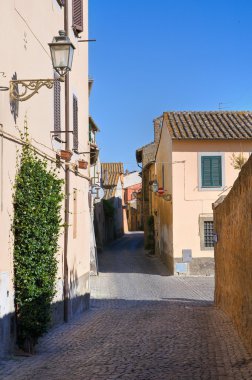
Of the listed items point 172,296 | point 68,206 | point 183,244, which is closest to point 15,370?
point 68,206

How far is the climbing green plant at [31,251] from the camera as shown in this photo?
945 cm

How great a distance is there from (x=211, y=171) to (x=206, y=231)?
2918 millimetres

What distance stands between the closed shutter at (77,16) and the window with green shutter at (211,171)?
13302 millimetres

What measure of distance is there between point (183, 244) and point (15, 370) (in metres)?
21.1

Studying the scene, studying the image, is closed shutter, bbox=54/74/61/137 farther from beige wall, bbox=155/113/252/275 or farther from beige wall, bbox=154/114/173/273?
beige wall, bbox=154/114/173/273

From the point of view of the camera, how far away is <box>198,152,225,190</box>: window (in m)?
28.6

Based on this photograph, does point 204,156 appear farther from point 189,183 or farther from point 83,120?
point 83,120

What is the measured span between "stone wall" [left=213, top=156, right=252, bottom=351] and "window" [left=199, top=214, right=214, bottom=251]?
11854mm

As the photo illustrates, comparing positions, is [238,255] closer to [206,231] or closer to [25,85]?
[25,85]

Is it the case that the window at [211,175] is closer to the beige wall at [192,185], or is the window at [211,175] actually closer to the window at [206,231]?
the beige wall at [192,185]

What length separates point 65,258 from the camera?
46.0 ft

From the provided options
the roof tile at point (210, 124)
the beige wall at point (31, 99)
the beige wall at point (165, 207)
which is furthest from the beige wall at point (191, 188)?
the beige wall at point (31, 99)

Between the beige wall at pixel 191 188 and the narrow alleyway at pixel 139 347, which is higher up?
the beige wall at pixel 191 188

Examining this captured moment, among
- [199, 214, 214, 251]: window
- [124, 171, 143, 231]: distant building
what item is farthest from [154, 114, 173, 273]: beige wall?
[124, 171, 143, 231]: distant building
